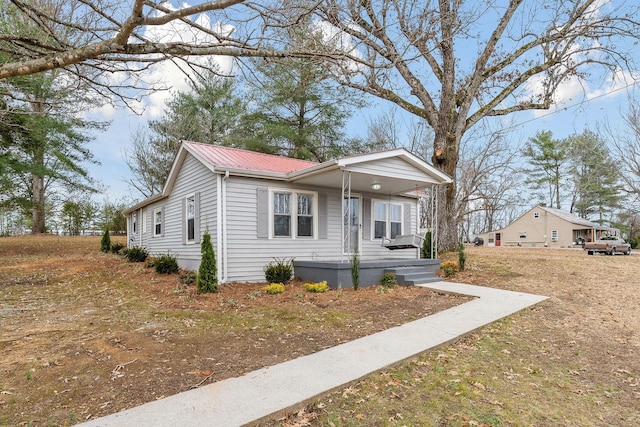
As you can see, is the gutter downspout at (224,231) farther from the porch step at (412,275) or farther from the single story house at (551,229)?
the single story house at (551,229)

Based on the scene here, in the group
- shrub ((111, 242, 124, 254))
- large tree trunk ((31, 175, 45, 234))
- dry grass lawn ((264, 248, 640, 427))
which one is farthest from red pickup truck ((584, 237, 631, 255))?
large tree trunk ((31, 175, 45, 234))

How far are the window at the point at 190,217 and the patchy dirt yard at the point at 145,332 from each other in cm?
143

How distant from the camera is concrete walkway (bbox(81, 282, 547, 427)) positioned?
2.79 metres

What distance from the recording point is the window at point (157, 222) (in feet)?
42.4

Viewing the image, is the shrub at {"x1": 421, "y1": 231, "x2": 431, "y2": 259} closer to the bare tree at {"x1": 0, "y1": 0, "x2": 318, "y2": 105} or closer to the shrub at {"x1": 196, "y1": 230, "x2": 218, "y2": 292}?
the shrub at {"x1": 196, "y1": 230, "x2": 218, "y2": 292}

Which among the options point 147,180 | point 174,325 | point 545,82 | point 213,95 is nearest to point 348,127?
point 213,95

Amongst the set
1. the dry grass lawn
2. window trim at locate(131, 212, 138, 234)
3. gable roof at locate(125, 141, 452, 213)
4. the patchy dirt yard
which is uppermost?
gable roof at locate(125, 141, 452, 213)

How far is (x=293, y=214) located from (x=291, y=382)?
638cm

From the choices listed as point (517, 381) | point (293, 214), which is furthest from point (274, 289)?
point (517, 381)

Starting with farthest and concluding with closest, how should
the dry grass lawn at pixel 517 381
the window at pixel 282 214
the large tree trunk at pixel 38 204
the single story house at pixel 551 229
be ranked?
the single story house at pixel 551 229 < the large tree trunk at pixel 38 204 < the window at pixel 282 214 < the dry grass lawn at pixel 517 381

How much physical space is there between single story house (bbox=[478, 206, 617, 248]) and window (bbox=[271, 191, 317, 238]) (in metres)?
31.7

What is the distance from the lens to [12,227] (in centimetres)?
2444

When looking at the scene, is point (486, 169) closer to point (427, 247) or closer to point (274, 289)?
point (427, 247)

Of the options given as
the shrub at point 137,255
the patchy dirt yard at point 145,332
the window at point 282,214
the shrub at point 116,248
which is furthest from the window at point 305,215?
the shrub at point 116,248
